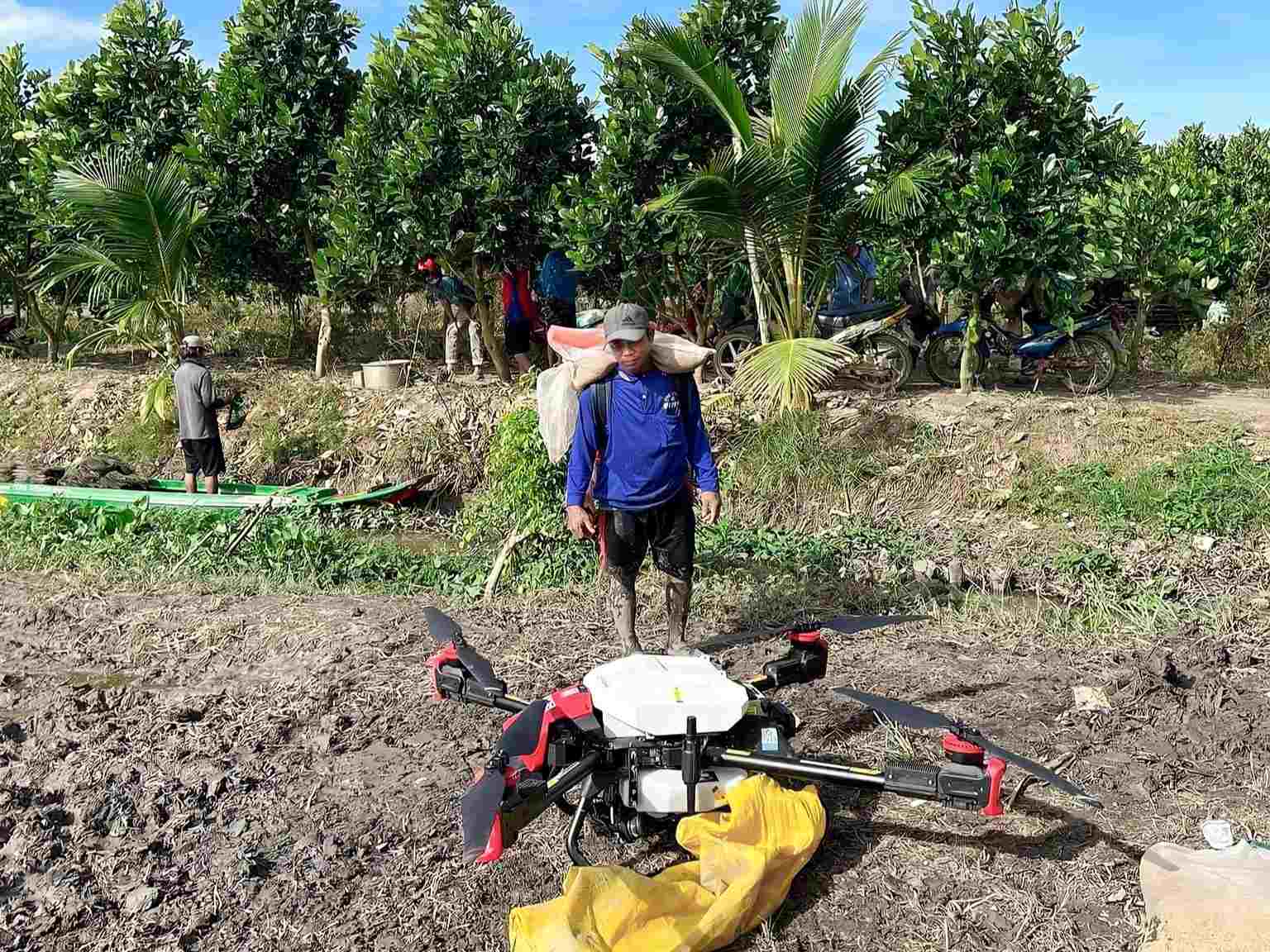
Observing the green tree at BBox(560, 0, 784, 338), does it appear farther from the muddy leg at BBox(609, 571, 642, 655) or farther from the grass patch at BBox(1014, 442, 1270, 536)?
the muddy leg at BBox(609, 571, 642, 655)

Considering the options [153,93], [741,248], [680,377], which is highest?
[153,93]

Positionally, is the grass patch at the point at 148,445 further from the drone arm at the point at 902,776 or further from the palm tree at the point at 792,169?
the drone arm at the point at 902,776

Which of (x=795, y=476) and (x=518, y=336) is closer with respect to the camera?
(x=795, y=476)

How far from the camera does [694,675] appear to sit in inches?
138

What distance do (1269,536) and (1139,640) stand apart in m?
2.11

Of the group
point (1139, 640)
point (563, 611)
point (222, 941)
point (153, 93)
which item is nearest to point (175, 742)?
point (222, 941)

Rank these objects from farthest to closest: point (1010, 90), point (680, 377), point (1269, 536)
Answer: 1. point (1010, 90)
2. point (1269, 536)
3. point (680, 377)

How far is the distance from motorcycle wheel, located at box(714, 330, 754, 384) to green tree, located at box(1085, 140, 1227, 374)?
3126mm

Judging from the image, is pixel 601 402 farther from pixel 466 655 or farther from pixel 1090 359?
pixel 1090 359

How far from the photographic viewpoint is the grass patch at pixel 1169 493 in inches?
281

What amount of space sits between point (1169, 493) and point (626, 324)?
15.4 feet

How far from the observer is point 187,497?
8.76 meters

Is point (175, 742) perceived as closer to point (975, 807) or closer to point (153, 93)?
point (975, 807)

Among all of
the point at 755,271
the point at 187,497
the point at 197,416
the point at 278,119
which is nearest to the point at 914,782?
the point at 755,271
